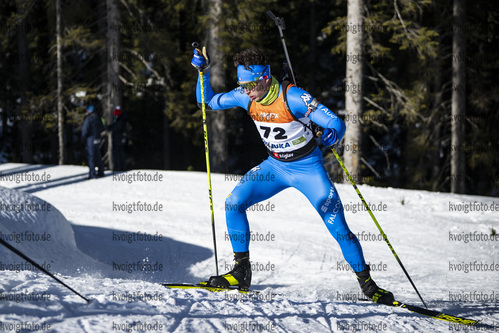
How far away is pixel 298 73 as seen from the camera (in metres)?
19.5

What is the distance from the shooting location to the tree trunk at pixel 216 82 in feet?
48.6

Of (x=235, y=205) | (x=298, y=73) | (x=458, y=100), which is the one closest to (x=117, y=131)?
(x=298, y=73)

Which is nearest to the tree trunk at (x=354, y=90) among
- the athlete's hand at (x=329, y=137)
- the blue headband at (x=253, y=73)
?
the blue headband at (x=253, y=73)

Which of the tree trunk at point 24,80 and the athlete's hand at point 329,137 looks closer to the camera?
the athlete's hand at point 329,137

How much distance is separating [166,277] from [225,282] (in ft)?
6.87

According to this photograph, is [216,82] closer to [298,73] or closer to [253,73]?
[298,73]

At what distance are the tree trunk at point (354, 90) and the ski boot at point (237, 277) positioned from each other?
8.26m

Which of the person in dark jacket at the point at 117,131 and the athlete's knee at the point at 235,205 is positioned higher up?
the person in dark jacket at the point at 117,131

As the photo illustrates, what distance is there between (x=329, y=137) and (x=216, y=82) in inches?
427

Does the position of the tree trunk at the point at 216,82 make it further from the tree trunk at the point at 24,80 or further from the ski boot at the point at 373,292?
the tree trunk at the point at 24,80

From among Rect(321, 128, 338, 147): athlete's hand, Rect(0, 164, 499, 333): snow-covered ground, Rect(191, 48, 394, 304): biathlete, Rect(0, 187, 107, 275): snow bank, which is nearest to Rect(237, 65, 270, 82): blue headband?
Rect(191, 48, 394, 304): biathlete

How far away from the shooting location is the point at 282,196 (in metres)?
10.4

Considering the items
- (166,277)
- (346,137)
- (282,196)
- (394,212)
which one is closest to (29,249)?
(166,277)

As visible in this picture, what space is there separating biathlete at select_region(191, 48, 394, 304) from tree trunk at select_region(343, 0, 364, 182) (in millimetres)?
8121
